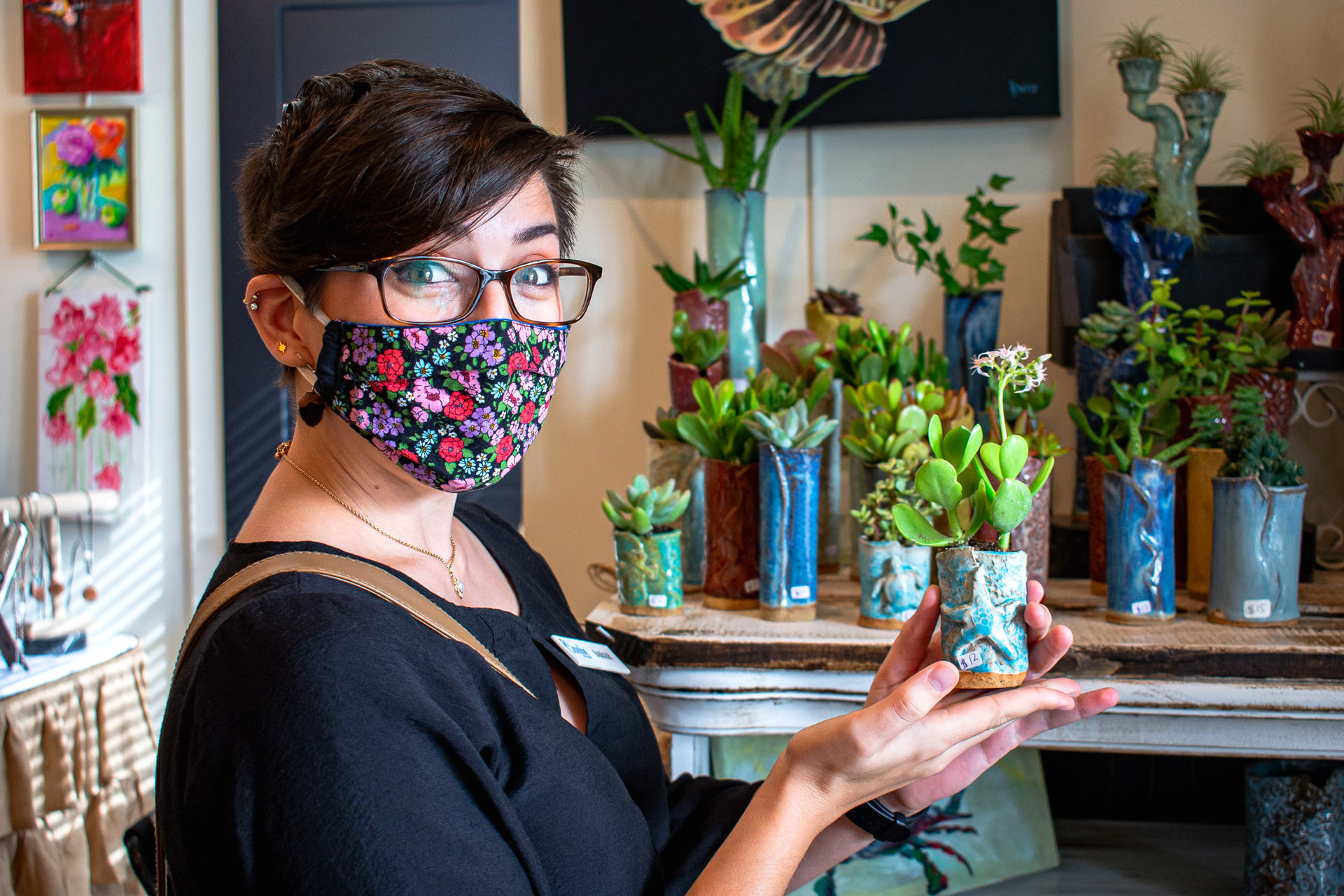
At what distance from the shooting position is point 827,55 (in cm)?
179

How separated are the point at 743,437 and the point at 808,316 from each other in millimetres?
425

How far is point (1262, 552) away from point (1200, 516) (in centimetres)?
16

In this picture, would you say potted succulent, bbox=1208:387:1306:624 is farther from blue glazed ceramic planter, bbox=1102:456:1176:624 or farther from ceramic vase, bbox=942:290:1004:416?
ceramic vase, bbox=942:290:1004:416

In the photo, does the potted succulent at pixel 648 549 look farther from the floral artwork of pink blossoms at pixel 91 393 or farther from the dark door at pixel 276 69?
the floral artwork of pink blossoms at pixel 91 393

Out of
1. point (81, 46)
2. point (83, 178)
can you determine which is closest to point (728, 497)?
point (83, 178)

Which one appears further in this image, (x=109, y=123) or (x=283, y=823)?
(x=109, y=123)

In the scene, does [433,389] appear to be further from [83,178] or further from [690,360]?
[83,178]

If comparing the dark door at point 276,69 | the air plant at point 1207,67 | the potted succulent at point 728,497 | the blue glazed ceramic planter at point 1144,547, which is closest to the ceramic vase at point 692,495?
the potted succulent at point 728,497

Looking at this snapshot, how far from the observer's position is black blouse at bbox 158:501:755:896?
57 centimetres

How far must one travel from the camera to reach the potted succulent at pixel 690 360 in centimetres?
165

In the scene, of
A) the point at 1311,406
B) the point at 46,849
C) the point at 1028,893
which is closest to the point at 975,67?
the point at 1311,406

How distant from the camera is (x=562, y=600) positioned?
109cm

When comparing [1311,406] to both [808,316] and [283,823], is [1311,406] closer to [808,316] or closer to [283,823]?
[808,316]

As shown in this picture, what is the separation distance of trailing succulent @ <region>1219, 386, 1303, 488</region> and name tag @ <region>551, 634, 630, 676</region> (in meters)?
0.85
